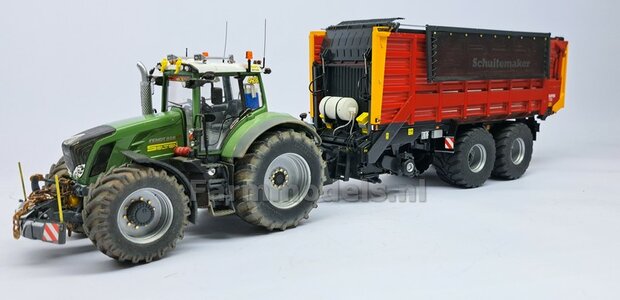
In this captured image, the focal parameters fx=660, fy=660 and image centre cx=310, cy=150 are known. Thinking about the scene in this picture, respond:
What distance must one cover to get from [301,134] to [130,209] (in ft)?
7.13

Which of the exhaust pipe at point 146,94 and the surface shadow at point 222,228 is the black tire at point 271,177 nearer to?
the surface shadow at point 222,228

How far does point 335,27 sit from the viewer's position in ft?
30.2

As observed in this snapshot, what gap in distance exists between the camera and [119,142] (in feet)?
22.0

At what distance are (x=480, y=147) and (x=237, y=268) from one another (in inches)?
189

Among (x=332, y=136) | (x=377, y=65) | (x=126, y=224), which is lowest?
(x=126, y=224)

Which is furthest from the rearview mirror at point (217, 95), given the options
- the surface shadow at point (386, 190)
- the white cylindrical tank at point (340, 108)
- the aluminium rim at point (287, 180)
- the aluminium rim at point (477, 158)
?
the aluminium rim at point (477, 158)

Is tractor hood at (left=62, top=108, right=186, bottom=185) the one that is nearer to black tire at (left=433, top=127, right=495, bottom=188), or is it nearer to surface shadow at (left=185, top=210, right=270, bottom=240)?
surface shadow at (left=185, top=210, right=270, bottom=240)

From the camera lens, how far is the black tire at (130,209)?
6051mm

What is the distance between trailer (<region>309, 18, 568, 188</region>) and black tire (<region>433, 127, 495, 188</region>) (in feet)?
0.05

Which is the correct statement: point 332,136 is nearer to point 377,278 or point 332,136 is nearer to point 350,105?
point 350,105

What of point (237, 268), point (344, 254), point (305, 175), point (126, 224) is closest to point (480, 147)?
point (305, 175)

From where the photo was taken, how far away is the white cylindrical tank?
8.70 m

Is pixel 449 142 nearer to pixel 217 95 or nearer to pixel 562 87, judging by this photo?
pixel 562 87

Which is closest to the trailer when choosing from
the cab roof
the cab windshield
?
the cab windshield
